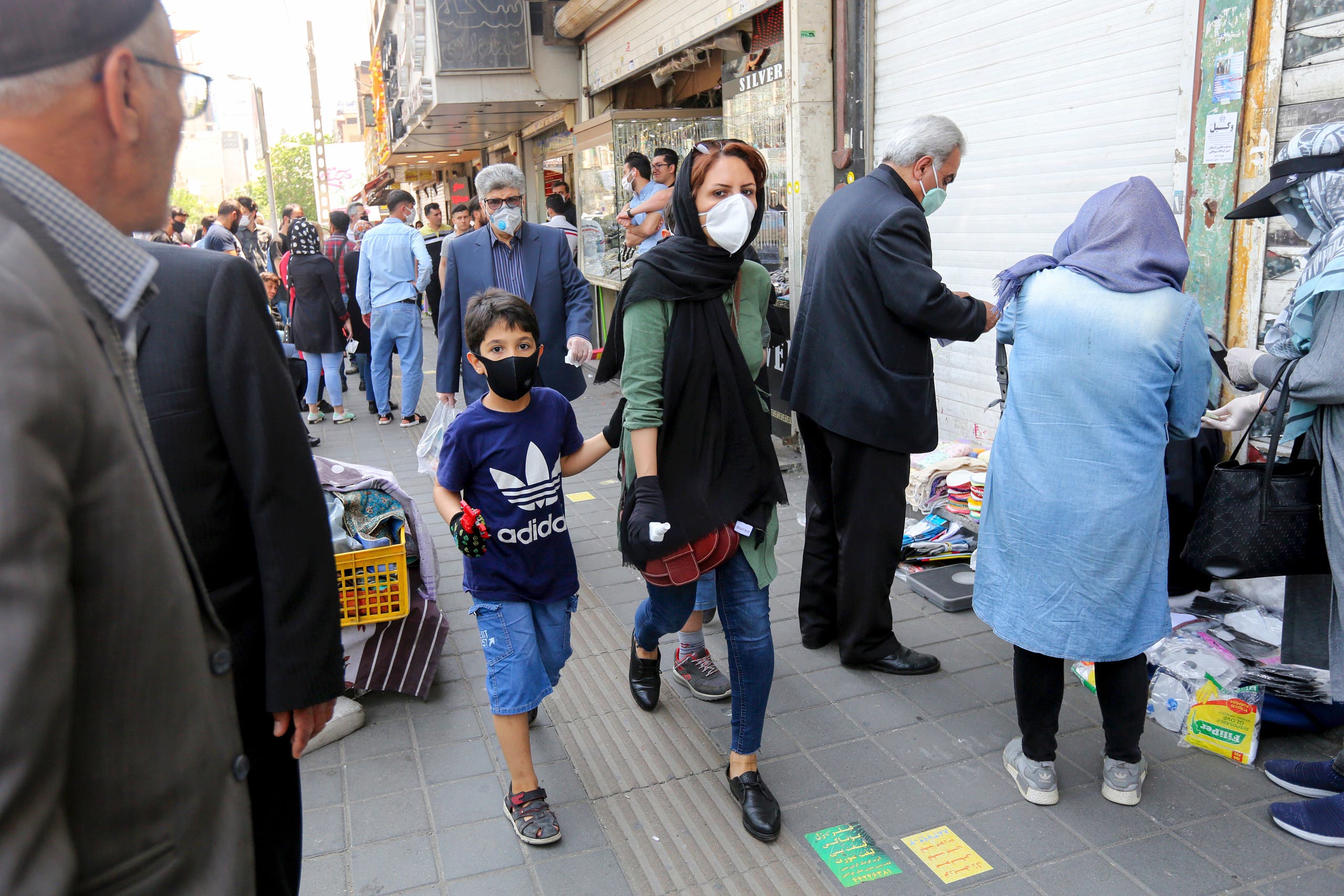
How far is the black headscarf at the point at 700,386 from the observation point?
9.34 feet

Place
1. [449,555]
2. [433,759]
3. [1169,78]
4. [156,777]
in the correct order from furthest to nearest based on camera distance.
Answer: [449,555], [1169,78], [433,759], [156,777]

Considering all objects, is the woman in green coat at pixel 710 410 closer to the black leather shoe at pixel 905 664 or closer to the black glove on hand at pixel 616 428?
the black glove on hand at pixel 616 428

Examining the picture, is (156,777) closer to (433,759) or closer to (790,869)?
(790,869)

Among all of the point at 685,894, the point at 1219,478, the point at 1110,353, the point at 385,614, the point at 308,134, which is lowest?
the point at 685,894

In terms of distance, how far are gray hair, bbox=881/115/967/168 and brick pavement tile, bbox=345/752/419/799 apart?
2.86 m

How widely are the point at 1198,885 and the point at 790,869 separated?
1.11m

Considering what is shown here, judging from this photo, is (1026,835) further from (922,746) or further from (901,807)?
(922,746)

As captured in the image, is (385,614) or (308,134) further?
(308,134)

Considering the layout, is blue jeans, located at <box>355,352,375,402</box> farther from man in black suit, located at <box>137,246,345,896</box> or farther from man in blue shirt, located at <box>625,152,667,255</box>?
man in black suit, located at <box>137,246,345,896</box>

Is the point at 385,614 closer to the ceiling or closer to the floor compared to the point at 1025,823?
closer to the ceiling

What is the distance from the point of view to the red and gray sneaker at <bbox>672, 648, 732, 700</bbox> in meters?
3.80

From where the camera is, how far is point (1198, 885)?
2.67m

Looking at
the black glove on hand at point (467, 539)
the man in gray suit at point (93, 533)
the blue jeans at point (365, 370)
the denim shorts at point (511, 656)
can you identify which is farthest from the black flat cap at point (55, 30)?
the blue jeans at point (365, 370)

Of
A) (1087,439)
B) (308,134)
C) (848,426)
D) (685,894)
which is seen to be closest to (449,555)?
(848,426)
